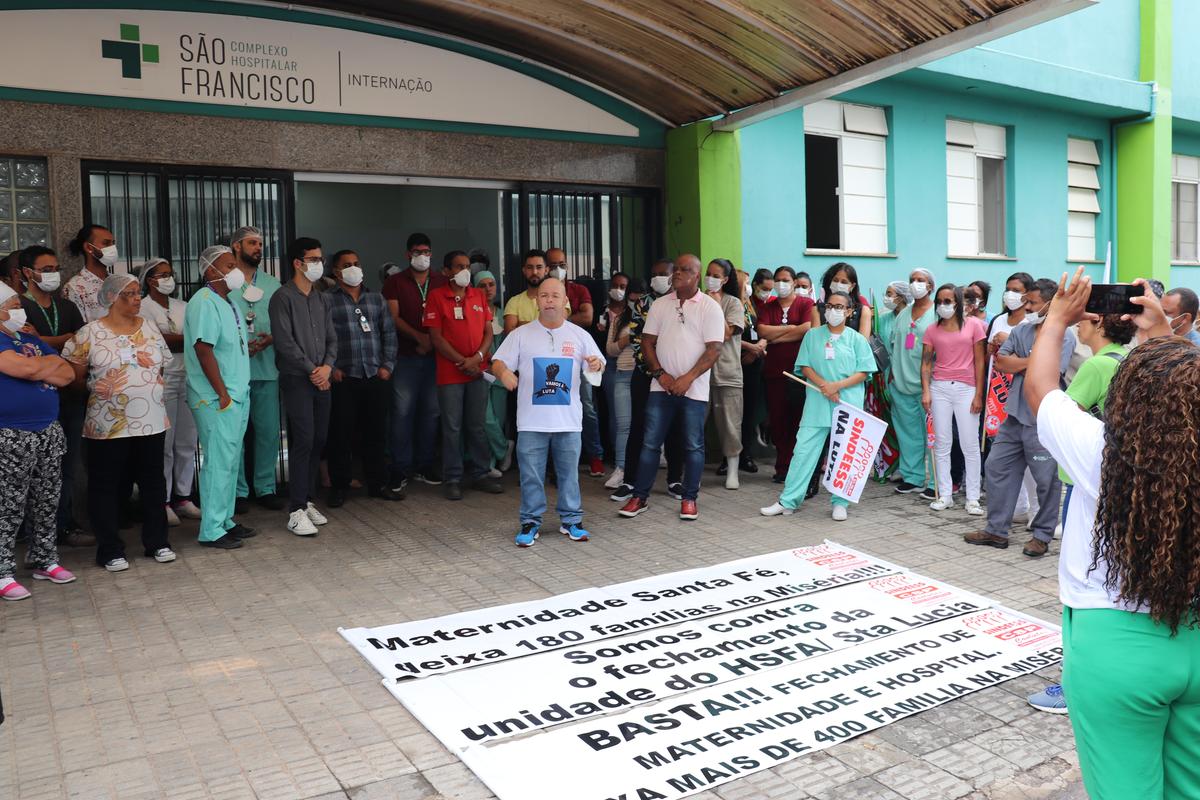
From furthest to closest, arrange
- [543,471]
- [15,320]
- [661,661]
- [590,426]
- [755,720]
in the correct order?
[590,426] → [543,471] → [15,320] → [661,661] → [755,720]

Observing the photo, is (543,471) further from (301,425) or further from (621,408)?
(621,408)

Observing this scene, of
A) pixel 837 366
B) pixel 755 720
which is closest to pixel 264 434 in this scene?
pixel 837 366

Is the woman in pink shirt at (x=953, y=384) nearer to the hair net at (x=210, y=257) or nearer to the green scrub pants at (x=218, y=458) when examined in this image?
the green scrub pants at (x=218, y=458)

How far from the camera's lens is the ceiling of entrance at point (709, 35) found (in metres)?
7.10

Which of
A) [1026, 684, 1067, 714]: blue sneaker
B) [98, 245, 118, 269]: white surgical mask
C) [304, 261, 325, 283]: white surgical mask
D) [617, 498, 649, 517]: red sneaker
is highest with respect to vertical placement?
[98, 245, 118, 269]: white surgical mask

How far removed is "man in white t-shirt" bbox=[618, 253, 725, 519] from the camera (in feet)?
25.1

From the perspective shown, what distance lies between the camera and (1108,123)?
605 inches

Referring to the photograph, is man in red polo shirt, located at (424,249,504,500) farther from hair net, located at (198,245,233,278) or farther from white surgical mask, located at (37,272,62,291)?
white surgical mask, located at (37,272,62,291)

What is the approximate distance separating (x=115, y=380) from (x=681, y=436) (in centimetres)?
406

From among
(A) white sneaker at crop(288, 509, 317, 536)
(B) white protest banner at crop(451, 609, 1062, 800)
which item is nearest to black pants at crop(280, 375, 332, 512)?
(A) white sneaker at crop(288, 509, 317, 536)

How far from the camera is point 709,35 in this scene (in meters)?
8.08

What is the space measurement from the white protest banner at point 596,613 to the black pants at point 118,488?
2.15m

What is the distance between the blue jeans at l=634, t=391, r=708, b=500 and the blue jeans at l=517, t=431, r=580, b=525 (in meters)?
0.82

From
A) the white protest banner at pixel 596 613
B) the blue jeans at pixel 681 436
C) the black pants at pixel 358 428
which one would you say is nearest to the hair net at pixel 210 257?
the black pants at pixel 358 428
